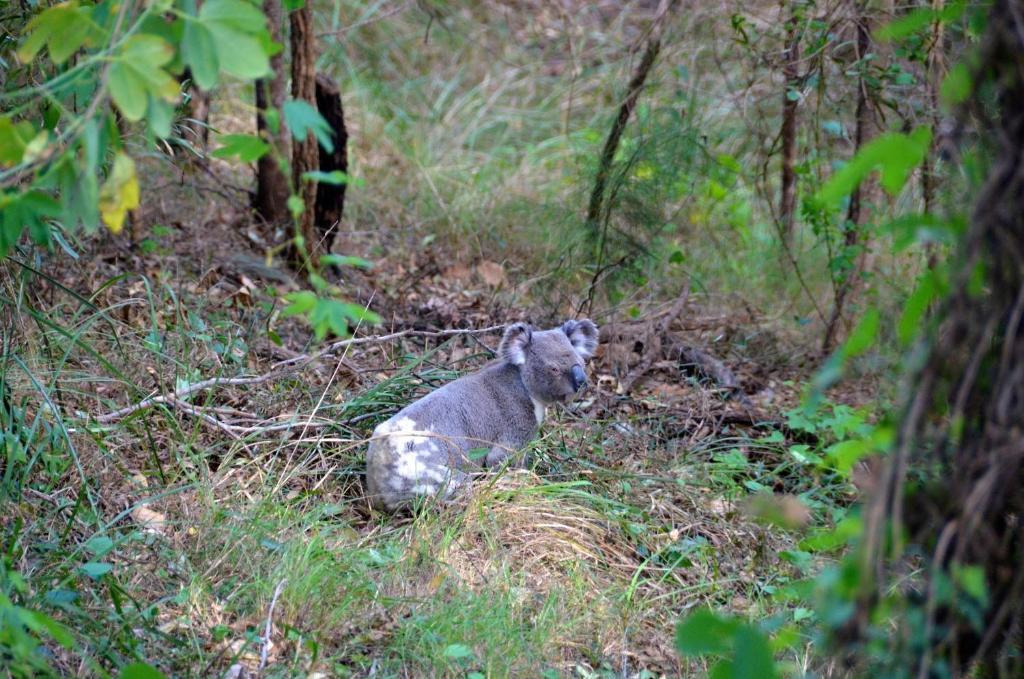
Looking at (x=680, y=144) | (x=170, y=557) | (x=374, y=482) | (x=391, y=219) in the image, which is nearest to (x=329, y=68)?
(x=391, y=219)

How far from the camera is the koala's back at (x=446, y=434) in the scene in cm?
447

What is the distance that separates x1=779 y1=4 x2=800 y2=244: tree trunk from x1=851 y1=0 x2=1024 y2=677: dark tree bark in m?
4.15

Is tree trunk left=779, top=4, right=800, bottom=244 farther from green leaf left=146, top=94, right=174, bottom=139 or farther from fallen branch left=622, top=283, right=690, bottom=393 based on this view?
green leaf left=146, top=94, right=174, bottom=139

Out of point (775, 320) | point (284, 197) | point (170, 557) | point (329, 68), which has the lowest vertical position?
point (775, 320)

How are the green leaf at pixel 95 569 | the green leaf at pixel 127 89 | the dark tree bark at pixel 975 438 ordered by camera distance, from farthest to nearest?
the green leaf at pixel 95 569 → the green leaf at pixel 127 89 → the dark tree bark at pixel 975 438

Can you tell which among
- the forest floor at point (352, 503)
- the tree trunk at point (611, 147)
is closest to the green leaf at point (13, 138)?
the forest floor at point (352, 503)

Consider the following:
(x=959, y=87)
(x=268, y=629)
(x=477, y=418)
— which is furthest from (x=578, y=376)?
(x=959, y=87)

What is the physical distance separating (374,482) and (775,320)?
3878 mm

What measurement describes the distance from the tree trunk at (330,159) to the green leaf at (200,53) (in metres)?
4.48

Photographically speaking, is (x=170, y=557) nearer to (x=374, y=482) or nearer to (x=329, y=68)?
(x=374, y=482)

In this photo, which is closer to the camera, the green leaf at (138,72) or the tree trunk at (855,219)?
the green leaf at (138,72)

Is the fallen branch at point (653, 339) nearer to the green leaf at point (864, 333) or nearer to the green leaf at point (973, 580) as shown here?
the green leaf at point (864, 333)

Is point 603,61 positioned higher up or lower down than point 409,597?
higher up

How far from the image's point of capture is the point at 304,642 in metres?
3.48
